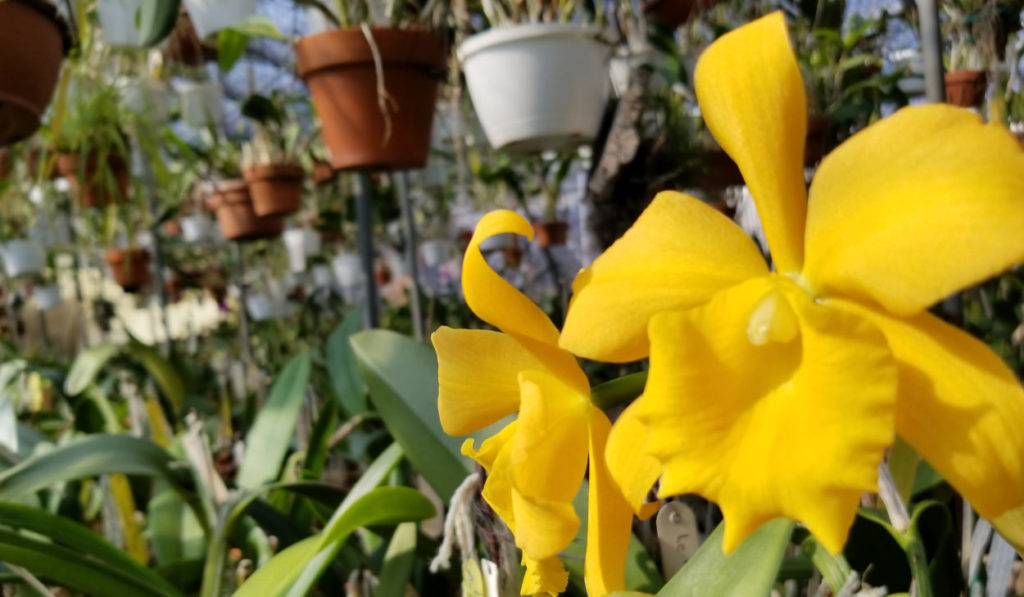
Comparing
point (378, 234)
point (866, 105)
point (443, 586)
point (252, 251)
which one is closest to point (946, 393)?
point (443, 586)

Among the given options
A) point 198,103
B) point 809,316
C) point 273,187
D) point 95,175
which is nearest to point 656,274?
point 809,316

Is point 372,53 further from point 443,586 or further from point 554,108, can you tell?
point 443,586

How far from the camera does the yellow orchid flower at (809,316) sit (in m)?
0.21

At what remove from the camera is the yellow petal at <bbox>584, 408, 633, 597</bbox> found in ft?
0.97

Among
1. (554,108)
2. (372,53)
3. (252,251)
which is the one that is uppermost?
(372,53)

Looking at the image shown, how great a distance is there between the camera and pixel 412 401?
75 centimetres

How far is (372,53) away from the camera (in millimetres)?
1080

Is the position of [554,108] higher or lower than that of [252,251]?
higher

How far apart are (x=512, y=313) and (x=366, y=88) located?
2.86ft

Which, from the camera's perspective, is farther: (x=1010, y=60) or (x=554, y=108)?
(x=1010, y=60)

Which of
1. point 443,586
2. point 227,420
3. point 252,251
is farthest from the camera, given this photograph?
point 252,251

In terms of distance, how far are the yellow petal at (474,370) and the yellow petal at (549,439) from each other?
2 centimetres

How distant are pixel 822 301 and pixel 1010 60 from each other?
7.04 feet

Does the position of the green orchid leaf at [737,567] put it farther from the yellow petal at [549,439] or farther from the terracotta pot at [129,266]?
the terracotta pot at [129,266]
